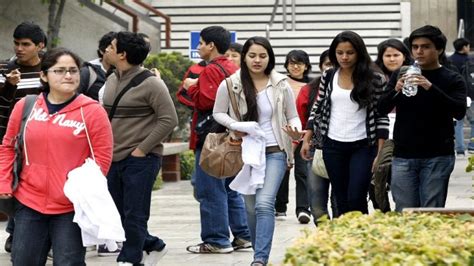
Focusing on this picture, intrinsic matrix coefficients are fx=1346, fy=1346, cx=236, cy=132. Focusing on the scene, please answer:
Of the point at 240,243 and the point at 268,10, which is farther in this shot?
the point at 268,10

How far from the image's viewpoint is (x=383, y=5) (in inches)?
1237

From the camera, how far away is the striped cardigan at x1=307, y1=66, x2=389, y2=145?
987cm

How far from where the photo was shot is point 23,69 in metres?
11.4

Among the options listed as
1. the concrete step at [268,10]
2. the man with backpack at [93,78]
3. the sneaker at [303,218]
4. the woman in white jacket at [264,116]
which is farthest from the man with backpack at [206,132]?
the concrete step at [268,10]

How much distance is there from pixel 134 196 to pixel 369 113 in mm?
1825

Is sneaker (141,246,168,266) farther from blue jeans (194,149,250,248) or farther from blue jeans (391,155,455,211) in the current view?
blue jeans (391,155,455,211)

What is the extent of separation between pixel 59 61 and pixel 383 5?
23.9 m

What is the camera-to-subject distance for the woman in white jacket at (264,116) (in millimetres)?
10008

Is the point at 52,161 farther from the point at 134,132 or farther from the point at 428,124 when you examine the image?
the point at 428,124

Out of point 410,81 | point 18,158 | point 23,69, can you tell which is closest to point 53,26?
point 23,69

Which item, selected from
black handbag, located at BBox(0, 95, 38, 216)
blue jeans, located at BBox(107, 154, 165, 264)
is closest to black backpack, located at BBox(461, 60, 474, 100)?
blue jeans, located at BBox(107, 154, 165, 264)

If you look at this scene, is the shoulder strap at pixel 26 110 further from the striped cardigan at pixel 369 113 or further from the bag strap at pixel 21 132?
the striped cardigan at pixel 369 113

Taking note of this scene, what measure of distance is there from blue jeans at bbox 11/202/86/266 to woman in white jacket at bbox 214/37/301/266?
2407mm

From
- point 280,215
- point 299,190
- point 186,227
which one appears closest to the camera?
point 186,227
